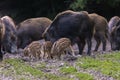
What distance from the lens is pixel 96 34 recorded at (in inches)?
Answer: 603

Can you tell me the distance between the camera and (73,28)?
13531 millimetres

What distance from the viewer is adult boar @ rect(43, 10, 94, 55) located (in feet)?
44.1

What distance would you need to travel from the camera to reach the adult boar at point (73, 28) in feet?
44.1

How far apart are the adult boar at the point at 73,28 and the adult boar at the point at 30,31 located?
8.74ft

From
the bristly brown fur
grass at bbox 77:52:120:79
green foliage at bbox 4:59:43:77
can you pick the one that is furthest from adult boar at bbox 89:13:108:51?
green foliage at bbox 4:59:43:77

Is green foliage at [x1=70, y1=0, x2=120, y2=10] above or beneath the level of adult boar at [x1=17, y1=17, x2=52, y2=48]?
above

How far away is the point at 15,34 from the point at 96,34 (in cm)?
281

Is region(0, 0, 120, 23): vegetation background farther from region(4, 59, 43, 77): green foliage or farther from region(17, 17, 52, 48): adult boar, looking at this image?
region(4, 59, 43, 77): green foliage

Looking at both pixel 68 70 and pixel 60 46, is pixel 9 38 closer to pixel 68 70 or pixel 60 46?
pixel 60 46

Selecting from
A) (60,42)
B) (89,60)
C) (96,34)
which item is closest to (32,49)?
(60,42)

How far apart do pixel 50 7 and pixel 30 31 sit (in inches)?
222

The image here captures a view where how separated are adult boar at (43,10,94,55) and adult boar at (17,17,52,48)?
2.66m

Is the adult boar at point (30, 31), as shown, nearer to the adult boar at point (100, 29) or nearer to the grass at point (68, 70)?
the adult boar at point (100, 29)

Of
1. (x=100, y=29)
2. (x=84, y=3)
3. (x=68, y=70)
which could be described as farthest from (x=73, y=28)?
(x=84, y=3)
